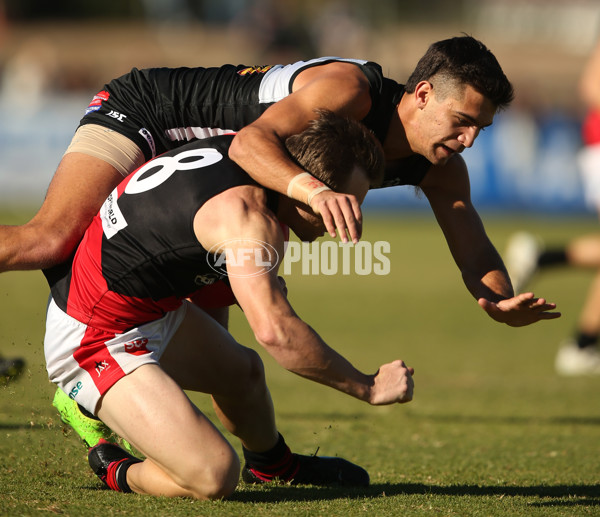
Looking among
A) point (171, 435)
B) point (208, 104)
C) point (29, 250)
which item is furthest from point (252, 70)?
point (171, 435)

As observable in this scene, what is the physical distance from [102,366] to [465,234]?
1870 millimetres

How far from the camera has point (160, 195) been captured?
356 cm

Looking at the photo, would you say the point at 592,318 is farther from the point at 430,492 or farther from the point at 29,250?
the point at 29,250

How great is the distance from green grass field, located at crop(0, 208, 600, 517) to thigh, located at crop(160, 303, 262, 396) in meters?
0.48

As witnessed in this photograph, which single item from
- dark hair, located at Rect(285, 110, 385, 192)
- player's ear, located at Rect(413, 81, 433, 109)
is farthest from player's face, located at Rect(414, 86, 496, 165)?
dark hair, located at Rect(285, 110, 385, 192)

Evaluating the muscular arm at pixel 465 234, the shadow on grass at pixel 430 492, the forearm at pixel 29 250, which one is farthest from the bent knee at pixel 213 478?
the muscular arm at pixel 465 234

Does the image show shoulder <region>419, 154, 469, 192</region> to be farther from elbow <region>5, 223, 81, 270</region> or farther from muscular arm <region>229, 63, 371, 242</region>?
elbow <region>5, 223, 81, 270</region>

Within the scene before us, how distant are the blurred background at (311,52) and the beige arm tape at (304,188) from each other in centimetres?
1345

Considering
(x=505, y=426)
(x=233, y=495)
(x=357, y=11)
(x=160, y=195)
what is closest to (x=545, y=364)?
(x=505, y=426)

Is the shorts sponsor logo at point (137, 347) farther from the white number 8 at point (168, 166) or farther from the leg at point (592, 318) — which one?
the leg at point (592, 318)

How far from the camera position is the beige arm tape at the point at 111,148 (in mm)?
4293

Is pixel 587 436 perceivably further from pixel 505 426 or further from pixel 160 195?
pixel 160 195

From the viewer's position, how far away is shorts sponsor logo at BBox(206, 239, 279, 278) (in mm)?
3252

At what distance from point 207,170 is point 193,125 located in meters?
1.02
